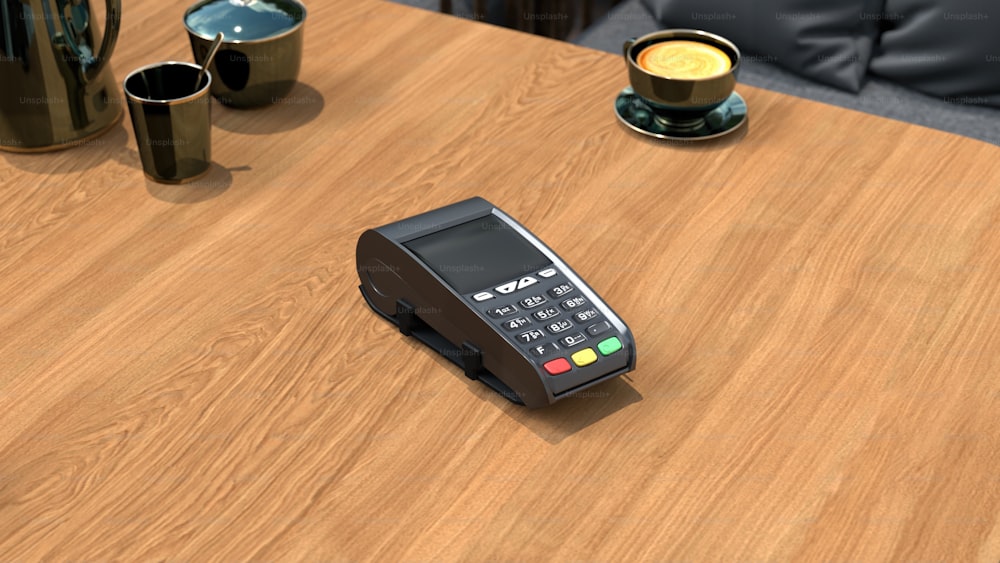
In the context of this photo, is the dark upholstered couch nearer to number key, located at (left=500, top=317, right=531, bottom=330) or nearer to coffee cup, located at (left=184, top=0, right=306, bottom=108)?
coffee cup, located at (left=184, top=0, right=306, bottom=108)

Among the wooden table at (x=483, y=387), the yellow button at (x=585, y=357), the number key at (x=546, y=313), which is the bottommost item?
the wooden table at (x=483, y=387)

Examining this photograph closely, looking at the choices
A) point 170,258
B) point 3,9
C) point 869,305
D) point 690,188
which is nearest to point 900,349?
point 869,305

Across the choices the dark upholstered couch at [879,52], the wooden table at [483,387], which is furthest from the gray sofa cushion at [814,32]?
the wooden table at [483,387]

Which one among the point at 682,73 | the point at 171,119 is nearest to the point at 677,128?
the point at 682,73

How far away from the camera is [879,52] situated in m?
1.79

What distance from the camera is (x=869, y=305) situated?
0.96m

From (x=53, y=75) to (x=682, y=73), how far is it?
654mm

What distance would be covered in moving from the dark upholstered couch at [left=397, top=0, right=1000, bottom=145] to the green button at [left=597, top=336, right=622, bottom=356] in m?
1.04

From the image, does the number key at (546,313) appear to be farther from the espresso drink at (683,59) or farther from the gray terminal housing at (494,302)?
the espresso drink at (683,59)

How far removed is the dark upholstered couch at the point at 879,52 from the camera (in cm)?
168

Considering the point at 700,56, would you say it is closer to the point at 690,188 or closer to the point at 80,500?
the point at 690,188

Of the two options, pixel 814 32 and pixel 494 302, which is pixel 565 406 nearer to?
pixel 494 302

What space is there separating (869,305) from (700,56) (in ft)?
1.28

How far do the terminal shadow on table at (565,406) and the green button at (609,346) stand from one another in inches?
1.4
